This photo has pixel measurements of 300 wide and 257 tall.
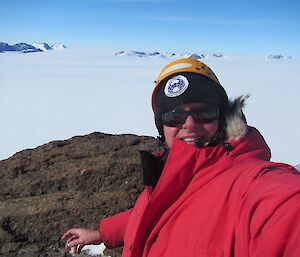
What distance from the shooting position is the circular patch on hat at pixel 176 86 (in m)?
1.60

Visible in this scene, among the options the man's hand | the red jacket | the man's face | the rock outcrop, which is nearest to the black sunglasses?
the man's face

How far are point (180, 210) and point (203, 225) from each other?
0.42 feet

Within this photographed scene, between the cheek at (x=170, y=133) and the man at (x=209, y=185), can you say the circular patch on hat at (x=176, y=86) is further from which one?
the cheek at (x=170, y=133)

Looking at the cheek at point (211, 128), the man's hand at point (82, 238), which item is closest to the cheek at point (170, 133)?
the cheek at point (211, 128)

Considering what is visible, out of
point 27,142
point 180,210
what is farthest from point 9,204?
point 27,142

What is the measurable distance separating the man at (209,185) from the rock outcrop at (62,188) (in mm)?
1826

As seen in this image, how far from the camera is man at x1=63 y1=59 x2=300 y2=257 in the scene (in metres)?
0.95

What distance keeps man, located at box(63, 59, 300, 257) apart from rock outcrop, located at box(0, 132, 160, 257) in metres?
1.83

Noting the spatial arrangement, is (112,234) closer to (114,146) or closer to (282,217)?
(282,217)

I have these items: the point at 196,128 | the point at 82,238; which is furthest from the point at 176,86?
the point at 82,238

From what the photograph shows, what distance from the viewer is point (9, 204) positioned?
3857mm

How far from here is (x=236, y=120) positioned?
148 cm

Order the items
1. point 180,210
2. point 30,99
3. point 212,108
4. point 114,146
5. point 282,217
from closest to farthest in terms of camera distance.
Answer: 1. point 282,217
2. point 180,210
3. point 212,108
4. point 114,146
5. point 30,99

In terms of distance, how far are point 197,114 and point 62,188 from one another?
2.86m
